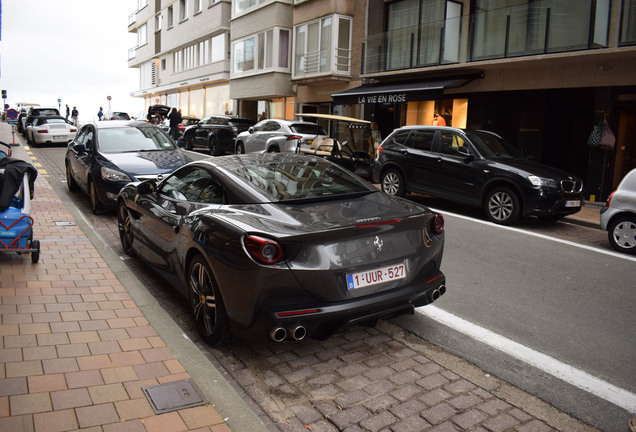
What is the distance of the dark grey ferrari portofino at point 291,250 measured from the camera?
3.51 metres

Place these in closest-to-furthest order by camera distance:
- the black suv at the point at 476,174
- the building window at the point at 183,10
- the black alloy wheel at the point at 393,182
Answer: the black suv at the point at 476,174, the black alloy wheel at the point at 393,182, the building window at the point at 183,10

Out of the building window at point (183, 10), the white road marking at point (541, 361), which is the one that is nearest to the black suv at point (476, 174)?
the white road marking at point (541, 361)

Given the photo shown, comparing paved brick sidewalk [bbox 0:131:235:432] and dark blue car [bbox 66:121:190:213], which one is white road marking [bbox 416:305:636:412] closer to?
paved brick sidewalk [bbox 0:131:235:432]

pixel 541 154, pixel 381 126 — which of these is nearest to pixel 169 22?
pixel 381 126

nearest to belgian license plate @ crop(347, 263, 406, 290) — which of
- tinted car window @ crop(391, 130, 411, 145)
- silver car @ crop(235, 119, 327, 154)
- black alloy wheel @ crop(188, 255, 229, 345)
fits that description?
black alloy wheel @ crop(188, 255, 229, 345)

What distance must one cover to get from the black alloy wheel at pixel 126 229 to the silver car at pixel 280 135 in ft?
34.4

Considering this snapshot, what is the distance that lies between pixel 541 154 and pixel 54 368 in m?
15.3

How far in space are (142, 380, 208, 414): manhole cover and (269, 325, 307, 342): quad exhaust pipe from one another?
0.58 metres

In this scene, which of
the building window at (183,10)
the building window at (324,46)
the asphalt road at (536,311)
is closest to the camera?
the asphalt road at (536,311)

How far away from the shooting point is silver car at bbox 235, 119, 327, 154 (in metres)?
17.4

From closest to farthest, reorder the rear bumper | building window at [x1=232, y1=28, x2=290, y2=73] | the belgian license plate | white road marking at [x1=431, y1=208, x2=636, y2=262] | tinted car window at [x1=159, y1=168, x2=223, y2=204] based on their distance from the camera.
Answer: the rear bumper
the belgian license plate
tinted car window at [x1=159, y1=168, x2=223, y2=204]
white road marking at [x1=431, y1=208, x2=636, y2=262]
building window at [x1=232, y1=28, x2=290, y2=73]

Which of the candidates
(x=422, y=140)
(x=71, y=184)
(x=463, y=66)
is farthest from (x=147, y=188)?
(x=463, y=66)

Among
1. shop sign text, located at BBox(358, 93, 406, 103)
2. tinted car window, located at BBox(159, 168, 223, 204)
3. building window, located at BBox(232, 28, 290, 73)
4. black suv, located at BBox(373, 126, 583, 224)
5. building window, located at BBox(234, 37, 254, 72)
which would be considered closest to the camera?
tinted car window, located at BBox(159, 168, 223, 204)

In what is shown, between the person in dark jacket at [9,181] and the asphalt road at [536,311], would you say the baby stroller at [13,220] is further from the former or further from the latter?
the asphalt road at [536,311]
